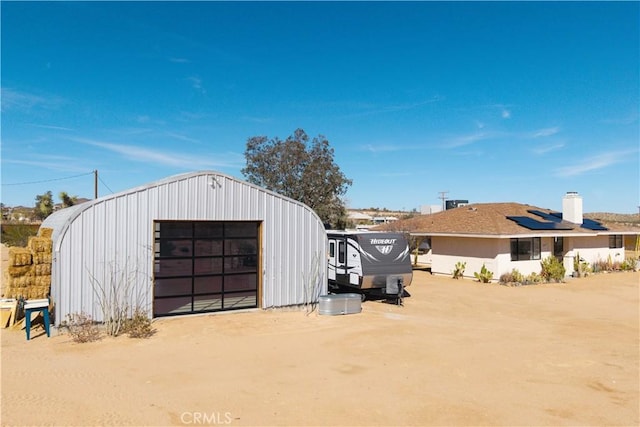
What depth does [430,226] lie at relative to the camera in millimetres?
25359

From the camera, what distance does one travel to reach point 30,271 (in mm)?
11367

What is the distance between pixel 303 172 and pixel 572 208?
731 inches

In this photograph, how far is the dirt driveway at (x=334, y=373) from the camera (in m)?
6.30

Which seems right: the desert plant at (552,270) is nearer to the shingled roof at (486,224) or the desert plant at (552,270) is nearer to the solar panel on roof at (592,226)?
the shingled roof at (486,224)

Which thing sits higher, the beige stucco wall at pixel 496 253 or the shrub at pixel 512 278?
the beige stucco wall at pixel 496 253

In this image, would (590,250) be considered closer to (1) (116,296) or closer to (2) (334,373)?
(2) (334,373)

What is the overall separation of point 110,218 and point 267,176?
2348cm

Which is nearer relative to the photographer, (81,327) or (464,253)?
(81,327)

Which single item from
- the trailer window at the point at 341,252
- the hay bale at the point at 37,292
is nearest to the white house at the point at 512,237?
the trailer window at the point at 341,252

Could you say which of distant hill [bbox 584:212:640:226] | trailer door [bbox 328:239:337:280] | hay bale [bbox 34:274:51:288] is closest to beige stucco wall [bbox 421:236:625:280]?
trailer door [bbox 328:239:337:280]

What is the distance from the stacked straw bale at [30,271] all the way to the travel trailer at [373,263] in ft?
30.5

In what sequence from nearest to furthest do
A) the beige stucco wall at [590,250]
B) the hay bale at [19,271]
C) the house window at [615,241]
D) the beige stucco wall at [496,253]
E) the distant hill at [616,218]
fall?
the hay bale at [19,271] < the beige stucco wall at [496,253] < the beige stucco wall at [590,250] < the house window at [615,241] < the distant hill at [616,218]

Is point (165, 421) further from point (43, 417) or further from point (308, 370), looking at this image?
point (308, 370)

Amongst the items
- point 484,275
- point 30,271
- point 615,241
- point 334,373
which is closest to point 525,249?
point 484,275
